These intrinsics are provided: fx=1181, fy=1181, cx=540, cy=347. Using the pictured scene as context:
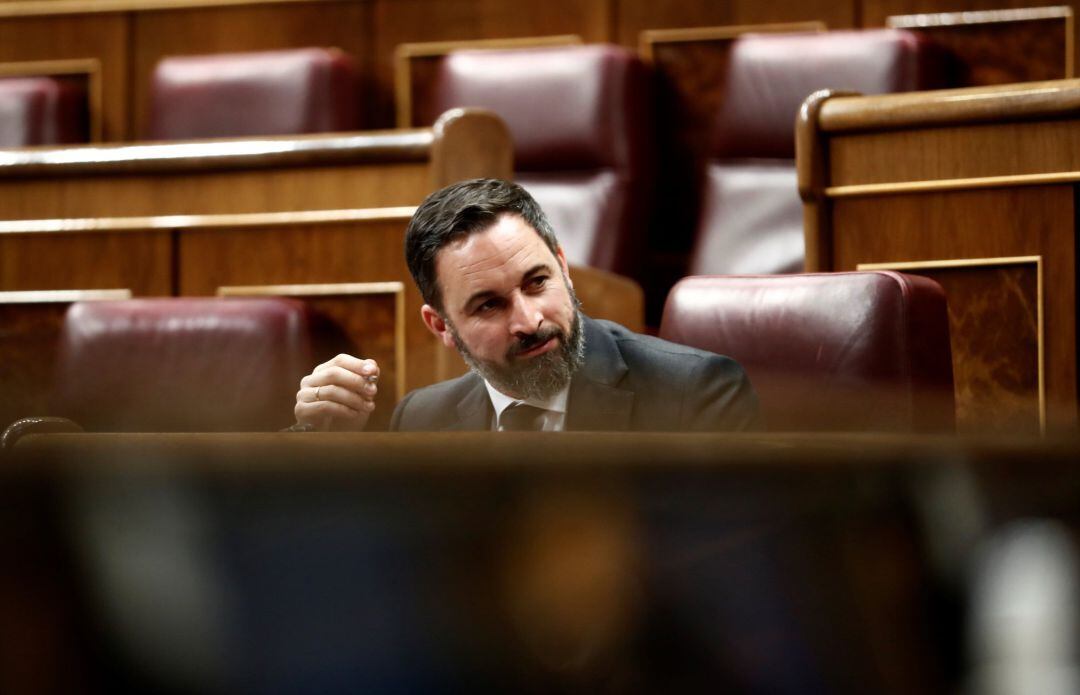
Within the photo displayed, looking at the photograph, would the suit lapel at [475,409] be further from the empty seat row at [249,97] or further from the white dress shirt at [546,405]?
the empty seat row at [249,97]

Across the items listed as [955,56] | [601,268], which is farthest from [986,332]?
[955,56]

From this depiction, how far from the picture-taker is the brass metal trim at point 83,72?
2.96ft

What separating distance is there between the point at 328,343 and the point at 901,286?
267 millimetres

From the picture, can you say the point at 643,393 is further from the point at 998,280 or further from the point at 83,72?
the point at 83,72

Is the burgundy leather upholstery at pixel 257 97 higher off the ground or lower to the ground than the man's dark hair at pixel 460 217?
higher

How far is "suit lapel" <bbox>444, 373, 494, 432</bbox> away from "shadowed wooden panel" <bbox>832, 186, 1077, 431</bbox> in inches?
7.0

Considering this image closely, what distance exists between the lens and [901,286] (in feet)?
1.14

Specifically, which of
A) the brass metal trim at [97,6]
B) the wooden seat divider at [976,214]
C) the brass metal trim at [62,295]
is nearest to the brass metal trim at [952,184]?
the wooden seat divider at [976,214]

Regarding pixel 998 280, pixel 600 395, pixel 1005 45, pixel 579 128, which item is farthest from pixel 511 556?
pixel 1005 45

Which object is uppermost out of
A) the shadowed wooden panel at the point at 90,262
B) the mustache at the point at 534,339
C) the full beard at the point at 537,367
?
the shadowed wooden panel at the point at 90,262

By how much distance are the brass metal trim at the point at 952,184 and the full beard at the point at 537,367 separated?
0.19 metres

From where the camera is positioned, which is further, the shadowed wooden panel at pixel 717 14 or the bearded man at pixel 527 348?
the shadowed wooden panel at pixel 717 14

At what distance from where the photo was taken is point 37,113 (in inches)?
32.1

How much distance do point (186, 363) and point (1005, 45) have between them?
0.55 m
